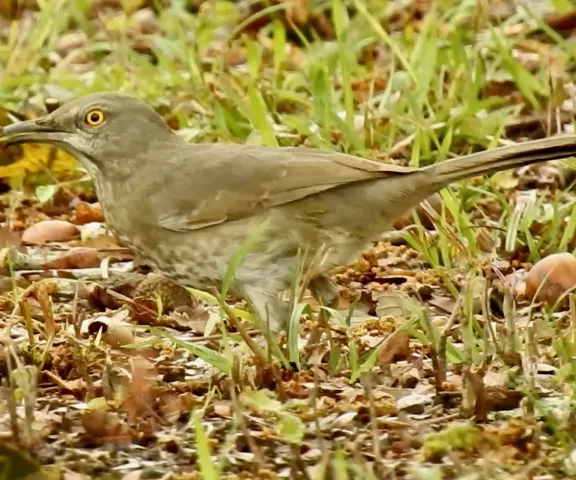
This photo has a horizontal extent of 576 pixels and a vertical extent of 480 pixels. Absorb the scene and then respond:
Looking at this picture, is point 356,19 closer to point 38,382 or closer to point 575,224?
point 575,224

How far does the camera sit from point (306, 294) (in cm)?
614

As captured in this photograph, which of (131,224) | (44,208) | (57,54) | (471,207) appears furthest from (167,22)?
(131,224)

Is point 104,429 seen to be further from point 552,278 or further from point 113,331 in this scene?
point 552,278

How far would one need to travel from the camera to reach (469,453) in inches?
164

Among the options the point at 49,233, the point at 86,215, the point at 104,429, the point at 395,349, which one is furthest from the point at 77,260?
the point at 104,429

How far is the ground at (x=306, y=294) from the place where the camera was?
433 centimetres

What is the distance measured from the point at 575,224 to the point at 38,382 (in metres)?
2.32

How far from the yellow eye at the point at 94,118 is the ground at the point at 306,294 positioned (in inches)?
24.0

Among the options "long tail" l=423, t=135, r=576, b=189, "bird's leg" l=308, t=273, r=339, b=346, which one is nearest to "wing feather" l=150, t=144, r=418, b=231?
"long tail" l=423, t=135, r=576, b=189

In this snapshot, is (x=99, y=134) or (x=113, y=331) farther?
(x=99, y=134)

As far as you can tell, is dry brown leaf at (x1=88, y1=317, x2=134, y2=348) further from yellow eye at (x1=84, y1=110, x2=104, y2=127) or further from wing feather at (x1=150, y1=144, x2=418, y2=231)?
yellow eye at (x1=84, y1=110, x2=104, y2=127)

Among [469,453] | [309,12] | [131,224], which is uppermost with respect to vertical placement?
[309,12]

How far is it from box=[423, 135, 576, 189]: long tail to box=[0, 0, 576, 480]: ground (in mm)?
367

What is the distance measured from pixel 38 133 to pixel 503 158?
1760 millimetres
